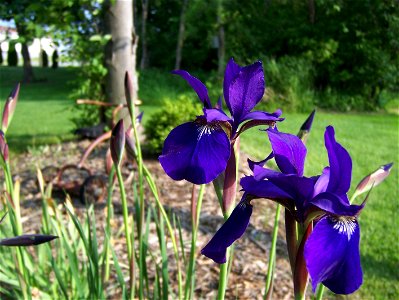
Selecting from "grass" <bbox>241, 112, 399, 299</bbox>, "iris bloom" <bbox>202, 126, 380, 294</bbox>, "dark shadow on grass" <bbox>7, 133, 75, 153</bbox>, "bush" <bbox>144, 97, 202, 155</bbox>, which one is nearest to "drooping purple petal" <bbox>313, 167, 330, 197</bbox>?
"iris bloom" <bbox>202, 126, 380, 294</bbox>

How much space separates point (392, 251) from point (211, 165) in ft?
9.34

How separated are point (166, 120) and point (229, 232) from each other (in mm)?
3799

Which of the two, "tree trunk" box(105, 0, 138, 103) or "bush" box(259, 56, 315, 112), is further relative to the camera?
"bush" box(259, 56, 315, 112)

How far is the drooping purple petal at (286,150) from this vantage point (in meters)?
0.84

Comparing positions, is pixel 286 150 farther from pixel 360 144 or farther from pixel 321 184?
pixel 360 144

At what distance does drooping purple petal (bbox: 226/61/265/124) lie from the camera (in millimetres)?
929

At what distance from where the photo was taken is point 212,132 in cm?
87

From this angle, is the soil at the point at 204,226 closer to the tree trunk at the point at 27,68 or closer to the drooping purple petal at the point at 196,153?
the drooping purple petal at the point at 196,153

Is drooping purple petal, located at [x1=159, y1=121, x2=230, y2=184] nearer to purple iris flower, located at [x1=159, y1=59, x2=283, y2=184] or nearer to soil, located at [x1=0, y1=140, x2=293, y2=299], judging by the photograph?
purple iris flower, located at [x1=159, y1=59, x2=283, y2=184]

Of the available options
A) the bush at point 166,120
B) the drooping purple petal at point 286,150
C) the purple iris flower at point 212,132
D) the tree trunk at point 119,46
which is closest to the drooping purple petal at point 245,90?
the purple iris flower at point 212,132

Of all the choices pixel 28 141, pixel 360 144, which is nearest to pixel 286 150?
pixel 360 144

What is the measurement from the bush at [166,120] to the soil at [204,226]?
19cm

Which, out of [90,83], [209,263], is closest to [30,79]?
[90,83]

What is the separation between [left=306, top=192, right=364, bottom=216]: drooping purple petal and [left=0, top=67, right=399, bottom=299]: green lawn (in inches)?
84.5
